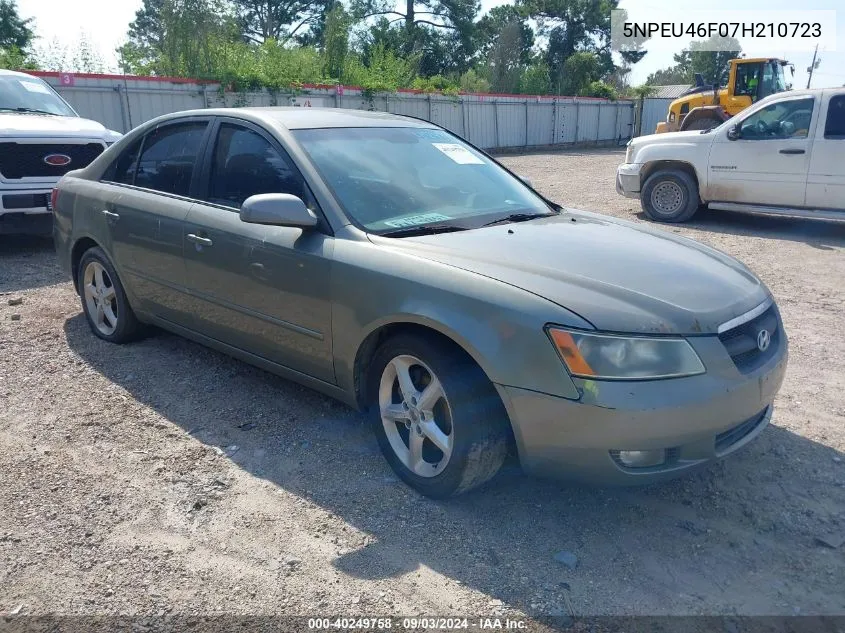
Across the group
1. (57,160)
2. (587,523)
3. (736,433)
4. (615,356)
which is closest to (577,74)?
(57,160)

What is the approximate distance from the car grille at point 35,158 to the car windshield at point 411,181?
17.4 ft

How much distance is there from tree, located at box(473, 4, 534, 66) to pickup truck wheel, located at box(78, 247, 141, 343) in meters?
44.8

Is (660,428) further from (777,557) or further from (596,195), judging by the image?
(596,195)

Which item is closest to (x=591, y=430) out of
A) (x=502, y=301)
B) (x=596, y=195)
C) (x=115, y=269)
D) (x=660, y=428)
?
(x=660, y=428)

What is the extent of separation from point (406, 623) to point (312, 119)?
107 inches

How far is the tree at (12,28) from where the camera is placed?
35125 mm

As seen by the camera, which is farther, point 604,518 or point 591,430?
point 604,518

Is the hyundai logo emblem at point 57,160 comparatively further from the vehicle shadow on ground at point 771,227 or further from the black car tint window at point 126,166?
the vehicle shadow on ground at point 771,227

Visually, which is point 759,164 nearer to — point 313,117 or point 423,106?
point 313,117

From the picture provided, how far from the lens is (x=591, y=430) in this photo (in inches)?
103

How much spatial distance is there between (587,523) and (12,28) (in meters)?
41.4

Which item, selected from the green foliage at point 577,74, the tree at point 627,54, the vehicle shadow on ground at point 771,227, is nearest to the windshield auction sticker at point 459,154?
the vehicle shadow on ground at point 771,227

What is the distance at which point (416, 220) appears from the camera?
3.47 metres

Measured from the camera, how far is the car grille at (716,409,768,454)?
2.81 meters
